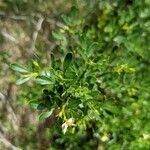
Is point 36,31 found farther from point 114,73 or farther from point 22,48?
point 114,73

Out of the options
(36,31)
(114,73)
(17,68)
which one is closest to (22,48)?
(36,31)

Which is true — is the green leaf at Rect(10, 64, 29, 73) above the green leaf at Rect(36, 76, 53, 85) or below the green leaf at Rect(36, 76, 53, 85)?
above

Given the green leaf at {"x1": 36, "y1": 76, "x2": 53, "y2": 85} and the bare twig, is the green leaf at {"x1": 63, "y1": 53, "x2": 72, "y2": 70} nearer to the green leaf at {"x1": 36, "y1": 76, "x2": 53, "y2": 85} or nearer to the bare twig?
the green leaf at {"x1": 36, "y1": 76, "x2": 53, "y2": 85}

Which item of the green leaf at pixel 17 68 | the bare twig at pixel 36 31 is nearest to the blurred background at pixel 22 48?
the bare twig at pixel 36 31

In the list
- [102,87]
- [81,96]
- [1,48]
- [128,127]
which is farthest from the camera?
[1,48]

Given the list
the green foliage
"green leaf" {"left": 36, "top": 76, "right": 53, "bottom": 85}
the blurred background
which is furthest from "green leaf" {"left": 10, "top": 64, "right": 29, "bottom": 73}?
the blurred background

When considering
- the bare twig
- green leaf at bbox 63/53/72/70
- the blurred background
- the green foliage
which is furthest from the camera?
the bare twig

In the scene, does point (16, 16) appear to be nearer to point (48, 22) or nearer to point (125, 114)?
point (48, 22)

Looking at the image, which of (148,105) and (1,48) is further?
(1,48)

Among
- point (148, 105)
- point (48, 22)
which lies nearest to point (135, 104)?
point (148, 105)

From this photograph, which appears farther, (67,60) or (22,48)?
(22,48)

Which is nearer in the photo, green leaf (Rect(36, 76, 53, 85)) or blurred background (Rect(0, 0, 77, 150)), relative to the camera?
green leaf (Rect(36, 76, 53, 85))
